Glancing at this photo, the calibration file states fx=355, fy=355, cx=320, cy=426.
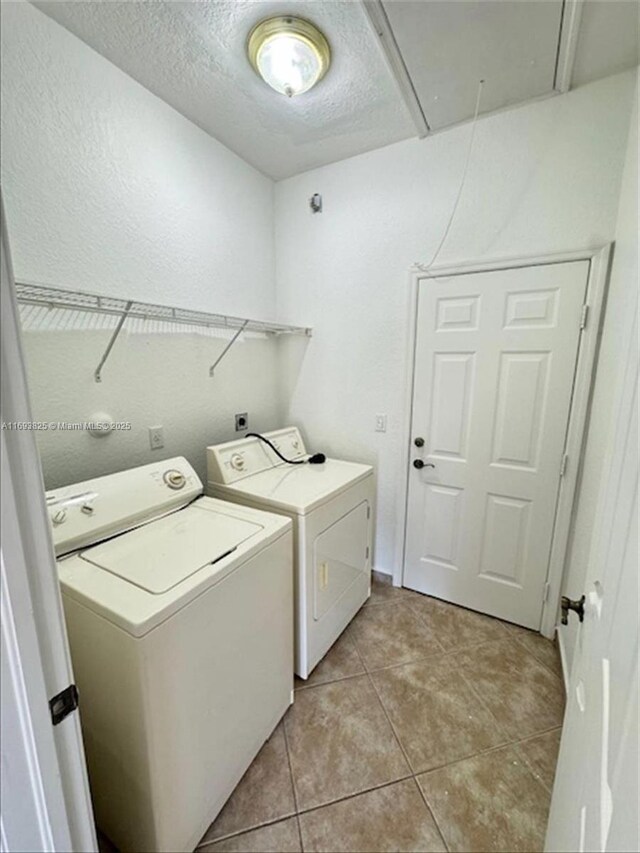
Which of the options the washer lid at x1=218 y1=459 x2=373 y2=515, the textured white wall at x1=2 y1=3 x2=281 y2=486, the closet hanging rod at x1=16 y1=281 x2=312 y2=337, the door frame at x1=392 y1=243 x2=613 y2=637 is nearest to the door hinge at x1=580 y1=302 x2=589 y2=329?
the door frame at x1=392 y1=243 x2=613 y2=637

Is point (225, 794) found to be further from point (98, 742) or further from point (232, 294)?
point (232, 294)

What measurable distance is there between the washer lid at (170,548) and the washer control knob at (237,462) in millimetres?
424

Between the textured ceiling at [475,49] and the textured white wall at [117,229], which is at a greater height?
the textured ceiling at [475,49]

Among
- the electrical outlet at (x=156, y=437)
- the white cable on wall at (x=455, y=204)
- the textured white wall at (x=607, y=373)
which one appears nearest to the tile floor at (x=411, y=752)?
the textured white wall at (x=607, y=373)

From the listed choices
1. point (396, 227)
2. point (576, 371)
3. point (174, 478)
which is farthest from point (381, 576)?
point (396, 227)

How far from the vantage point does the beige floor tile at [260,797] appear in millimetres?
1161

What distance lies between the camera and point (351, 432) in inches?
95.0

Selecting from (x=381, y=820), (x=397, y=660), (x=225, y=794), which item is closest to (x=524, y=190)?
(x=397, y=660)

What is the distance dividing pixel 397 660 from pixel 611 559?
1452 mm

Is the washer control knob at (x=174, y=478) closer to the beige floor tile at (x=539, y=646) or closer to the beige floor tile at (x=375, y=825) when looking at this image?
the beige floor tile at (x=375, y=825)

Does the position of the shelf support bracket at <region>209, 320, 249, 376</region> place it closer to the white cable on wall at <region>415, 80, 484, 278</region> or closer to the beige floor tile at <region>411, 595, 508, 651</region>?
the white cable on wall at <region>415, 80, 484, 278</region>

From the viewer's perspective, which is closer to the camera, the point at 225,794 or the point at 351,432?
the point at 225,794

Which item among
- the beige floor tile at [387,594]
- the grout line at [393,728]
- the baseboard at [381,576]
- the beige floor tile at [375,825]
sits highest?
the baseboard at [381,576]

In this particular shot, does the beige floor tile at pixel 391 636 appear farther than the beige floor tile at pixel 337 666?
Yes
